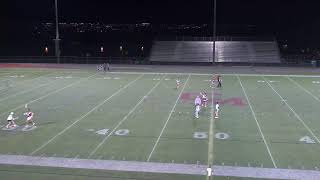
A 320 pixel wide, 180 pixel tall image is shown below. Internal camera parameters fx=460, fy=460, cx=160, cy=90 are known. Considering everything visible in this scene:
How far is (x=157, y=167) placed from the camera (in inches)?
555

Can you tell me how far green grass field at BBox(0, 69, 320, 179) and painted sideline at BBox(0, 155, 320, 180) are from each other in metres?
0.40

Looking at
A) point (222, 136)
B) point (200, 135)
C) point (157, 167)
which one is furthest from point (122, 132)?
point (157, 167)

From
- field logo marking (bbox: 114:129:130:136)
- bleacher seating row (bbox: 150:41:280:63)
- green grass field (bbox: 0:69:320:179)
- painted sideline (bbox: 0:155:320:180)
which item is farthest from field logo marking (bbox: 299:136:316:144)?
bleacher seating row (bbox: 150:41:280:63)

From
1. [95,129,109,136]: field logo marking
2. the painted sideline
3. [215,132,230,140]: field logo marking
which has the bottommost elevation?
the painted sideline

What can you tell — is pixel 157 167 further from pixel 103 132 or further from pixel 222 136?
pixel 103 132

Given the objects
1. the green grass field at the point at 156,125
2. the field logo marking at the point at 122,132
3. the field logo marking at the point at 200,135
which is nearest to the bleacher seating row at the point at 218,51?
the green grass field at the point at 156,125

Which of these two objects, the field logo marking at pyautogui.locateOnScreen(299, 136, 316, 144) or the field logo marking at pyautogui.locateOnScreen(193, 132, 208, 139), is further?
the field logo marking at pyautogui.locateOnScreen(193, 132, 208, 139)

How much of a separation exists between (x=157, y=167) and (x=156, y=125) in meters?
6.10

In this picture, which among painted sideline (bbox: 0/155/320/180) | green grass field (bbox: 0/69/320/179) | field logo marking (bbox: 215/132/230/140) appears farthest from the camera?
field logo marking (bbox: 215/132/230/140)

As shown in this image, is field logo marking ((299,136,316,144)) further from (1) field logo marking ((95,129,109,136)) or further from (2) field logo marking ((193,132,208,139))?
(1) field logo marking ((95,129,109,136))

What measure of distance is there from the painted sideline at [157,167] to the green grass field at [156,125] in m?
0.40

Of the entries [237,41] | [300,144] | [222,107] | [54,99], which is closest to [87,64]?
[237,41]

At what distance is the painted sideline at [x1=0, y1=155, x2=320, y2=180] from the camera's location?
13398 millimetres

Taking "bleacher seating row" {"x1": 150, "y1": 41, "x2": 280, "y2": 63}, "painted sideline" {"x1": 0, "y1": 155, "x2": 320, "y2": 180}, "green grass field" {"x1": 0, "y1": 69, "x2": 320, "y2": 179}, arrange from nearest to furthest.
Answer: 1. "painted sideline" {"x1": 0, "y1": 155, "x2": 320, "y2": 180}
2. "green grass field" {"x1": 0, "y1": 69, "x2": 320, "y2": 179}
3. "bleacher seating row" {"x1": 150, "y1": 41, "x2": 280, "y2": 63}
